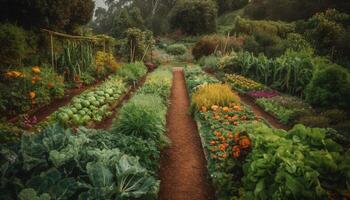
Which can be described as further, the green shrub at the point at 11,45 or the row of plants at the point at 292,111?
the green shrub at the point at 11,45

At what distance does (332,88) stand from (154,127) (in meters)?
6.02

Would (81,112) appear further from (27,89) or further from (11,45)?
(11,45)

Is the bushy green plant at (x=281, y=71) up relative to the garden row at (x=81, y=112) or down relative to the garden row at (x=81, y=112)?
up

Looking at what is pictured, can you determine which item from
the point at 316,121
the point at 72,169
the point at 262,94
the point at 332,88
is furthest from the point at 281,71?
the point at 72,169

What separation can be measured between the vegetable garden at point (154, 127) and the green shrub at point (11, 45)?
3 cm

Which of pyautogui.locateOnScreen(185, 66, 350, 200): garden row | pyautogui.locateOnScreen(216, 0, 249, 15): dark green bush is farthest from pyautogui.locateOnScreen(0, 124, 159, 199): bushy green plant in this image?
pyautogui.locateOnScreen(216, 0, 249, 15): dark green bush

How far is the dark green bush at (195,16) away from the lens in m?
34.0

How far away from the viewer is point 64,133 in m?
3.88

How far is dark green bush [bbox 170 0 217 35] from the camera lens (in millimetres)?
34031

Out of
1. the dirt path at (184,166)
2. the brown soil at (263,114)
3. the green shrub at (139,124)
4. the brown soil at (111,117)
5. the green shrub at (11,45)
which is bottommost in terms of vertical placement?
the dirt path at (184,166)

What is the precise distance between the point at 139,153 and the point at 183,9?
3274cm

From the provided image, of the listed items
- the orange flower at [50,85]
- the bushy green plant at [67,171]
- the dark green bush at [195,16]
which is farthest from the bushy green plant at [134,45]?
the dark green bush at [195,16]

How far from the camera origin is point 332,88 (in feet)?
26.9

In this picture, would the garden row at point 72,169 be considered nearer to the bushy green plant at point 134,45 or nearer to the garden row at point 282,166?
the garden row at point 282,166
